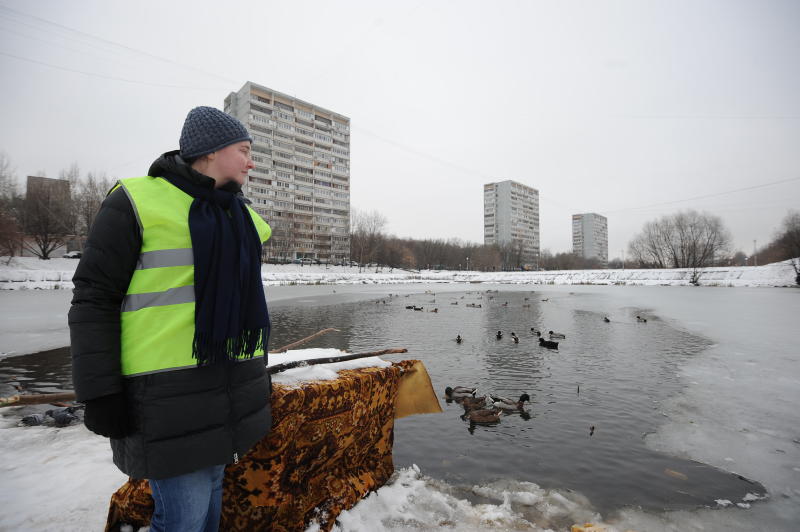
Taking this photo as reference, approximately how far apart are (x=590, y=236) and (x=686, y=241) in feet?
266

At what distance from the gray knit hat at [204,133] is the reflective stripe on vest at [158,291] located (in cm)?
24

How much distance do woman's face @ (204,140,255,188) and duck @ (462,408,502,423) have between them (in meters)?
4.36

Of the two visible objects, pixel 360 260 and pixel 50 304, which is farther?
pixel 360 260

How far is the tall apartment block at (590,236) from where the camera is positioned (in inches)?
5635

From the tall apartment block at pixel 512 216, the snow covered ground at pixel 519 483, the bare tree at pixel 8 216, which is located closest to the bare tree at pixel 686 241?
the tall apartment block at pixel 512 216

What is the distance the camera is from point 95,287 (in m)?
1.40

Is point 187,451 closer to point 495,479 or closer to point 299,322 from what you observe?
point 495,479

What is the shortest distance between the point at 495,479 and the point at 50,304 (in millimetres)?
21319

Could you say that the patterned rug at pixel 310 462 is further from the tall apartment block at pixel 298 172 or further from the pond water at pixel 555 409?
the tall apartment block at pixel 298 172

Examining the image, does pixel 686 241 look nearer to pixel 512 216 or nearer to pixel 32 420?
pixel 512 216

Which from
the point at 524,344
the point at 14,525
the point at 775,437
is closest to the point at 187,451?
the point at 14,525

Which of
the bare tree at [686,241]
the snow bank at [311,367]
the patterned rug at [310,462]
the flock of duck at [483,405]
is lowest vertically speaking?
the flock of duck at [483,405]

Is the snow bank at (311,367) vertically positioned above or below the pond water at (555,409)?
above

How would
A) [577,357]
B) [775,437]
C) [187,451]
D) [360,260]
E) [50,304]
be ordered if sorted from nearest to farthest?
[187,451], [775,437], [577,357], [50,304], [360,260]
